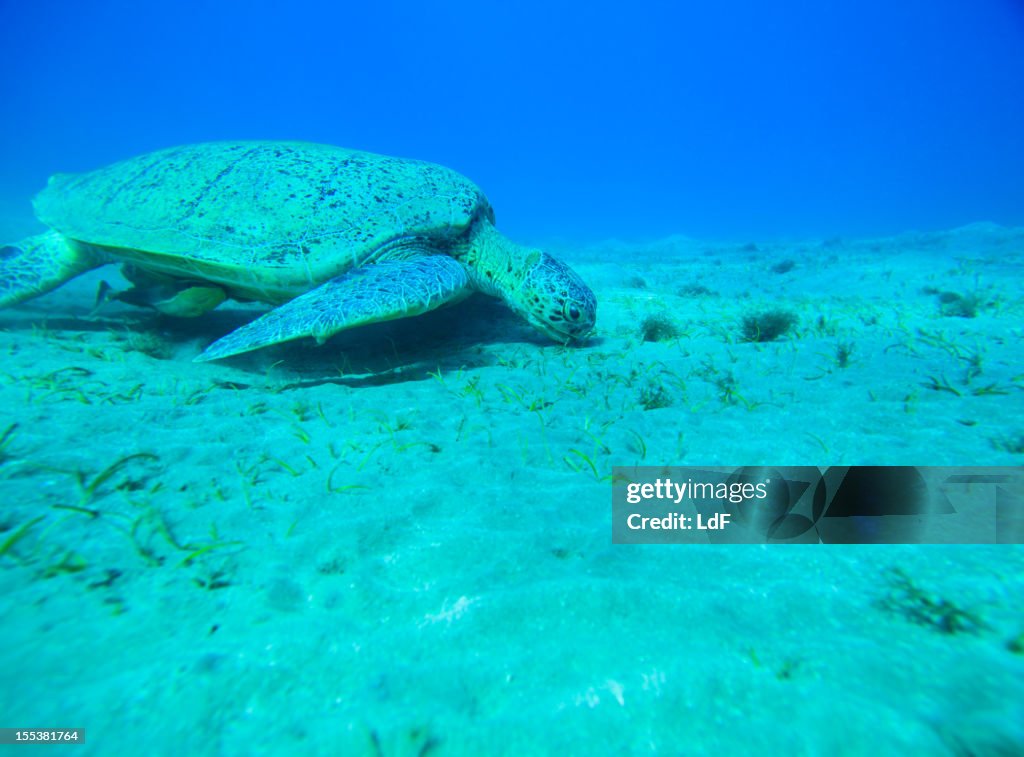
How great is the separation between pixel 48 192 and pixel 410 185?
4.88 m

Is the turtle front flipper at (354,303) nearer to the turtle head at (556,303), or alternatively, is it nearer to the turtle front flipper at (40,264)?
the turtle head at (556,303)

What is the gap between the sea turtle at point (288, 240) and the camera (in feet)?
14.2

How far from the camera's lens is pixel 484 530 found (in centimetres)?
196

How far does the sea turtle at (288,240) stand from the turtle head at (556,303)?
2cm

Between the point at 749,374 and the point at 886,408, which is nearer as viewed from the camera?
the point at 886,408

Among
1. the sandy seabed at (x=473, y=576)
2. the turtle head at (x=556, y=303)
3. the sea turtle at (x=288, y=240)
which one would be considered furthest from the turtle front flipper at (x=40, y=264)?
the turtle head at (x=556, y=303)

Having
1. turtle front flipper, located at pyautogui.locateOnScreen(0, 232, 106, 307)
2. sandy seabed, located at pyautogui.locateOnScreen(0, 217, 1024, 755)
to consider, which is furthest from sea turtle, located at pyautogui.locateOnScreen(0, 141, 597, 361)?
sandy seabed, located at pyautogui.locateOnScreen(0, 217, 1024, 755)

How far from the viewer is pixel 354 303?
12.5ft

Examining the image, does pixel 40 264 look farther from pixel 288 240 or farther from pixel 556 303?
pixel 556 303

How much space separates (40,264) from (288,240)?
3174mm

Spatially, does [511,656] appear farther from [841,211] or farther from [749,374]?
[841,211]

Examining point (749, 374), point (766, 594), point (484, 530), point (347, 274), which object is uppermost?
point (347, 274)

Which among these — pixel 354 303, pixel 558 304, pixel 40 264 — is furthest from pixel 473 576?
pixel 40 264

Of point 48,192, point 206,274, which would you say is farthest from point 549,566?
point 48,192
